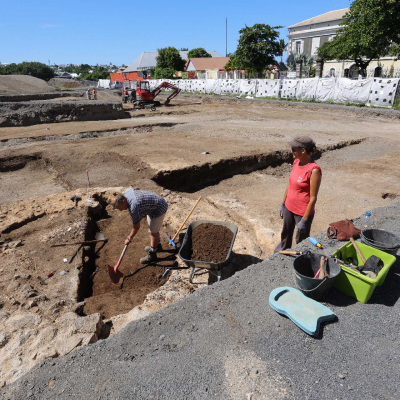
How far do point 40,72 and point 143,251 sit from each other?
201 ft

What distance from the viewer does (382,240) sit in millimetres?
3404

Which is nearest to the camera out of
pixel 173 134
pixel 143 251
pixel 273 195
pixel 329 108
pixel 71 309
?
pixel 71 309

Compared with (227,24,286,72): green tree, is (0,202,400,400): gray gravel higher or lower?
→ lower

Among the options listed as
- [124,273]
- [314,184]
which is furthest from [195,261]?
[314,184]

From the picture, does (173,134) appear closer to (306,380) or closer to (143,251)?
(143,251)

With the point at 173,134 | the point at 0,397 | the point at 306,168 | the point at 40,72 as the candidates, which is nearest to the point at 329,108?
the point at 173,134

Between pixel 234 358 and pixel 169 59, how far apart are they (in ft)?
195

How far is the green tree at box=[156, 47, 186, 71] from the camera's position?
54219 mm

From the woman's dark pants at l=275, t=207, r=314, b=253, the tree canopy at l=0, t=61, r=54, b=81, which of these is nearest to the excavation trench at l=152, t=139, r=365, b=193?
the woman's dark pants at l=275, t=207, r=314, b=253

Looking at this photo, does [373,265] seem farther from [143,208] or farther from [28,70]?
[28,70]

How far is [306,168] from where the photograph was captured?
359cm

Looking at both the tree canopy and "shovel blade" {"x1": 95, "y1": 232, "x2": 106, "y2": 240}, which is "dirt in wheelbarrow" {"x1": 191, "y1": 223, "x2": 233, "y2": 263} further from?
the tree canopy

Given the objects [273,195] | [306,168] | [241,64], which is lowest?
[273,195]

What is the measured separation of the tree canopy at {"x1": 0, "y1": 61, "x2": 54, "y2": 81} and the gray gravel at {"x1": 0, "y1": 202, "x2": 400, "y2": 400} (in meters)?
63.2
